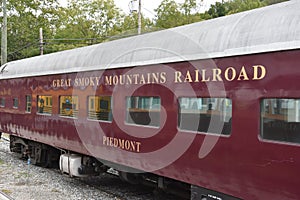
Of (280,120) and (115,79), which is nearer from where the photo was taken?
(280,120)

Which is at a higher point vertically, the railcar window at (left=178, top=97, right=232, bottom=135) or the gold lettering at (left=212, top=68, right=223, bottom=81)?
the gold lettering at (left=212, top=68, right=223, bottom=81)

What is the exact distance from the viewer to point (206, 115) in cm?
513

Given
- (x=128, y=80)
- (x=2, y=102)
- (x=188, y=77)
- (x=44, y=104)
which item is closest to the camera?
(x=188, y=77)

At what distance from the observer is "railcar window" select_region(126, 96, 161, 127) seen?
19.8 feet

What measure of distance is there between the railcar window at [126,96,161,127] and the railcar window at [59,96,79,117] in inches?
79.8

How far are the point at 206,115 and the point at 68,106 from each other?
14.5 ft

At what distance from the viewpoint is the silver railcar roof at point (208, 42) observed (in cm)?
428

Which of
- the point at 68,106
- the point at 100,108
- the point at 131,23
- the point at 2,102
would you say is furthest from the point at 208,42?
the point at 131,23

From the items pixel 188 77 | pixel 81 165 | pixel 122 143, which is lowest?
pixel 81 165

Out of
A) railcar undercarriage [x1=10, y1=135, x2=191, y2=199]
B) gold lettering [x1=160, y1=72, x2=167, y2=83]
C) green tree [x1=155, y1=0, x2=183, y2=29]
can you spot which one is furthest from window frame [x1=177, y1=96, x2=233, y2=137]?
green tree [x1=155, y1=0, x2=183, y2=29]

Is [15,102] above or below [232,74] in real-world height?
below

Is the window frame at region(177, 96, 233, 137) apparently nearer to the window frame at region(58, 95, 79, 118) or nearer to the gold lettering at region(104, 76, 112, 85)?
the gold lettering at region(104, 76, 112, 85)

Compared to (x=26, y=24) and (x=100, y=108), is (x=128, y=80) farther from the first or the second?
(x=26, y=24)

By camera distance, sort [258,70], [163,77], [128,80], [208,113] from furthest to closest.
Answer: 1. [128,80]
2. [163,77]
3. [208,113]
4. [258,70]
